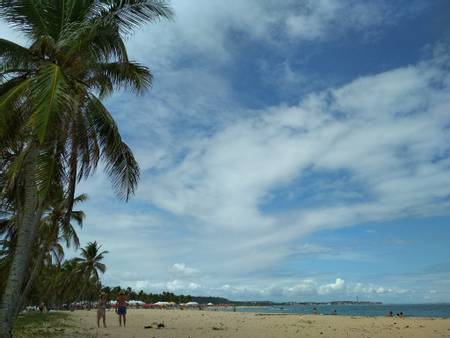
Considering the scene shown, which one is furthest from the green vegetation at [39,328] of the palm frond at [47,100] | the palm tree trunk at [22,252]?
the palm frond at [47,100]

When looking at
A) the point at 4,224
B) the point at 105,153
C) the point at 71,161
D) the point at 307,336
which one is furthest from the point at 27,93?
the point at 4,224

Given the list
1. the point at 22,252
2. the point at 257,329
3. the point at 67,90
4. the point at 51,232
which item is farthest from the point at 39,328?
the point at 67,90

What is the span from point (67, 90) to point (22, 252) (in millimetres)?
3456

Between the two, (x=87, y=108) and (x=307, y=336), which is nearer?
(x=87, y=108)

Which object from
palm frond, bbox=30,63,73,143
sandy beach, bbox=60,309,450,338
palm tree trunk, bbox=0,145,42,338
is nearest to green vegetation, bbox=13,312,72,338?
sandy beach, bbox=60,309,450,338

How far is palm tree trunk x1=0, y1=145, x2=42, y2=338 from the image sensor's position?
8.39 m

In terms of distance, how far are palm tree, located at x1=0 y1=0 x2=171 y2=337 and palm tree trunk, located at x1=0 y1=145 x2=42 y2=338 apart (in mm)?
18

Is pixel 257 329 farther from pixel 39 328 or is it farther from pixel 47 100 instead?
pixel 47 100

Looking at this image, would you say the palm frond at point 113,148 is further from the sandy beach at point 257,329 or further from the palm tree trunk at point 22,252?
the sandy beach at point 257,329

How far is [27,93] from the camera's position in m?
8.60

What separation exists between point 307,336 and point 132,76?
1172cm

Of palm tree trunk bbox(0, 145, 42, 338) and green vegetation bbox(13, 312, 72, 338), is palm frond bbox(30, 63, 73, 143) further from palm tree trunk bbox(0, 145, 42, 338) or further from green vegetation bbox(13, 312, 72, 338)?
green vegetation bbox(13, 312, 72, 338)

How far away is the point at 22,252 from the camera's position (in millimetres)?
8711

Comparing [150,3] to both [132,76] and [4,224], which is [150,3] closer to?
[132,76]
